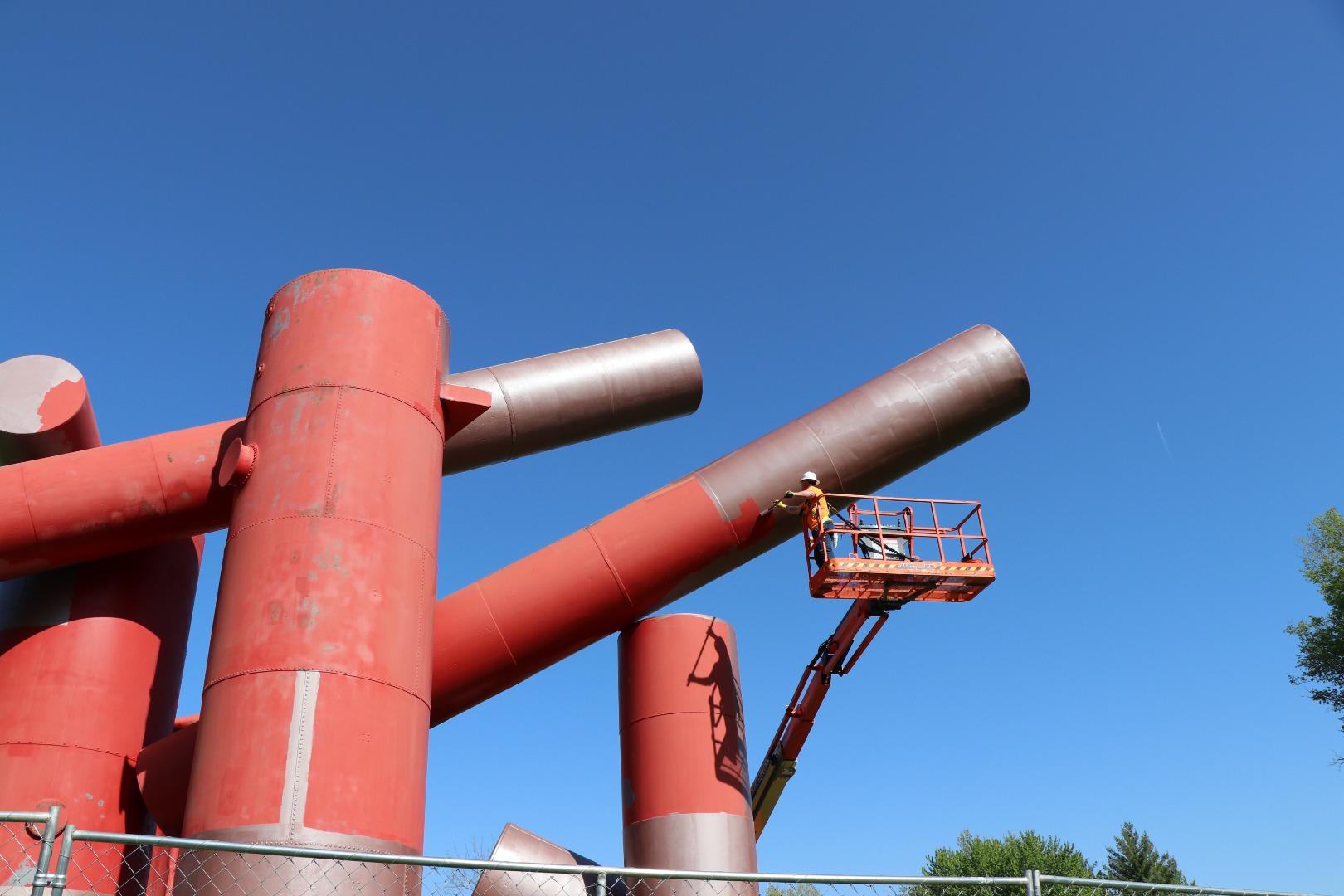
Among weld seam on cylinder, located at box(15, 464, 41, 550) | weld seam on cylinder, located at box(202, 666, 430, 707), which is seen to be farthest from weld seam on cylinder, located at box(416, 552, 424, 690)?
weld seam on cylinder, located at box(15, 464, 41, 550)

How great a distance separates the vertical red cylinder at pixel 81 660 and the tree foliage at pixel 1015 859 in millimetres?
57080

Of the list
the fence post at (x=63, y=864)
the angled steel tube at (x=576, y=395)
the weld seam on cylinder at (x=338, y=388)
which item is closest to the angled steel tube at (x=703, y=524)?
the angled steel tube at (x=576, y=395)

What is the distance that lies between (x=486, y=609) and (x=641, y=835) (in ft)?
11.6

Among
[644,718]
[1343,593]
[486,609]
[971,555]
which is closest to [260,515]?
[486,609]

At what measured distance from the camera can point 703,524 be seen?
44.6 feet

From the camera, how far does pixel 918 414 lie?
1485 centimetres

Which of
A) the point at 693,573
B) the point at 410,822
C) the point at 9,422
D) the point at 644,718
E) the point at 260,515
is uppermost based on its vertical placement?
the point at 9,422

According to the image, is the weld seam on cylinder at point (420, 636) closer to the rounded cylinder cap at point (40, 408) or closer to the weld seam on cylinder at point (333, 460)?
the weld seam on cylinder at point (333, 460)

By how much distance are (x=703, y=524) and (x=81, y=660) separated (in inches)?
311

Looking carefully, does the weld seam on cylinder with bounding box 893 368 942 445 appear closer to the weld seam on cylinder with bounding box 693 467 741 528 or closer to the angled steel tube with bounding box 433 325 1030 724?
the angled steel tube with bounding box 433 325 1030 724

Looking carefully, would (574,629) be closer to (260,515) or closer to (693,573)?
(693,573)

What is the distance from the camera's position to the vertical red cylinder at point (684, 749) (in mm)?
12672

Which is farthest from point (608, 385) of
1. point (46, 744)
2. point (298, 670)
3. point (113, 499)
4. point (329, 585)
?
point (46, 744)

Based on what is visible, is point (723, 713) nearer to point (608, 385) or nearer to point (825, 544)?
point (825, 544)
